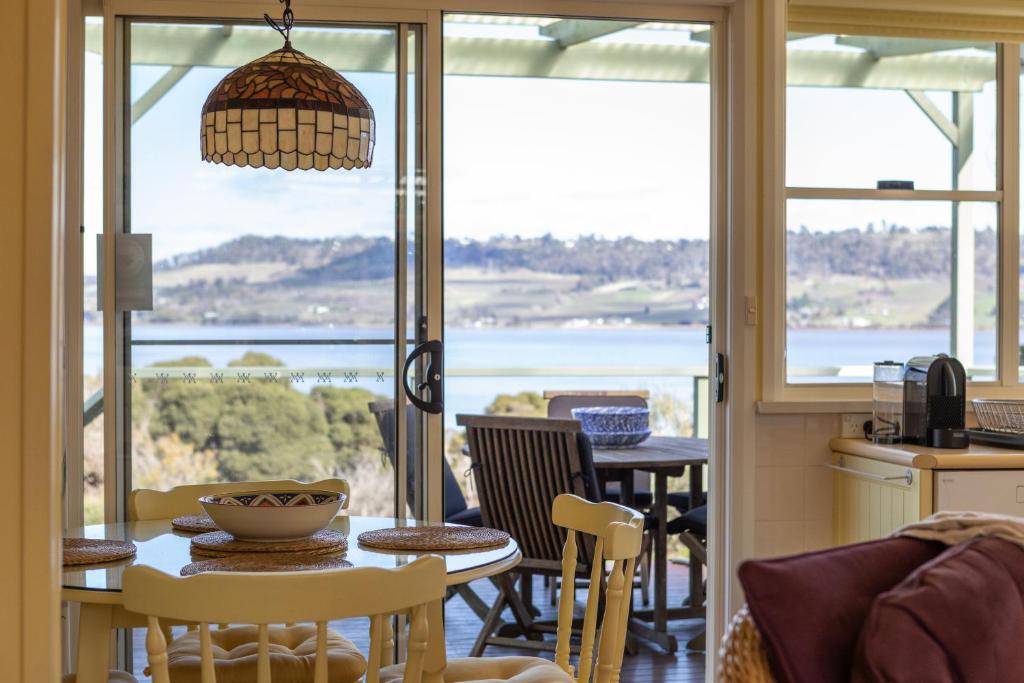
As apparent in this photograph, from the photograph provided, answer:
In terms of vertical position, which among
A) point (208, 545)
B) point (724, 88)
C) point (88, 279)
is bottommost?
point (208, 545)

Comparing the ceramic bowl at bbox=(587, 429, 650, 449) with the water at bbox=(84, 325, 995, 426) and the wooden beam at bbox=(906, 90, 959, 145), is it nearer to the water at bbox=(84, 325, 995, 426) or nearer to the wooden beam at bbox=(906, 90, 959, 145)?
the water at bbox=(84, 325, 995, 426)

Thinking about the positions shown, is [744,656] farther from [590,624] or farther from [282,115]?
[282,115]

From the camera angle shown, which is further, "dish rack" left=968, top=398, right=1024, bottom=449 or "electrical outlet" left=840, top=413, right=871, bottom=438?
"electrical outlet" left=840, top=413, right=871, bottom=438

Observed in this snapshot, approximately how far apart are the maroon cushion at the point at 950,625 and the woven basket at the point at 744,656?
130mm

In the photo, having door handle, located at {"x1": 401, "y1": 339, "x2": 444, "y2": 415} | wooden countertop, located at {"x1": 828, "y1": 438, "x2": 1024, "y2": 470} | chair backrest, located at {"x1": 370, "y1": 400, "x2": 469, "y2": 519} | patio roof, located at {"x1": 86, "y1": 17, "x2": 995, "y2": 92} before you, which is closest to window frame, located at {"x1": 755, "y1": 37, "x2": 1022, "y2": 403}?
patio roof, located at {"x1": 86, "y1": 17, "x2": 995, "y2": 92}

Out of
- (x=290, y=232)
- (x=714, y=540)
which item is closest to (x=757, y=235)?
(x=714, y=540)

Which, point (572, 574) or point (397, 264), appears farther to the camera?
point (397, 264)

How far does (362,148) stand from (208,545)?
3.18 feet

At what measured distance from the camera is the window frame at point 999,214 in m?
3.85

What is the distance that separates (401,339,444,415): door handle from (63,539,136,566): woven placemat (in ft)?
4.22

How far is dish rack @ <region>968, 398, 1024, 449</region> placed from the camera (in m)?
3.58

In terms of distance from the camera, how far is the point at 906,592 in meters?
1.58

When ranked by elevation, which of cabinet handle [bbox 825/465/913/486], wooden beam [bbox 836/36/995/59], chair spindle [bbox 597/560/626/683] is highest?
wooden beam [bbox 836/36/995/59]

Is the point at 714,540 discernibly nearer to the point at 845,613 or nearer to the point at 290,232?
the point at 290,232
